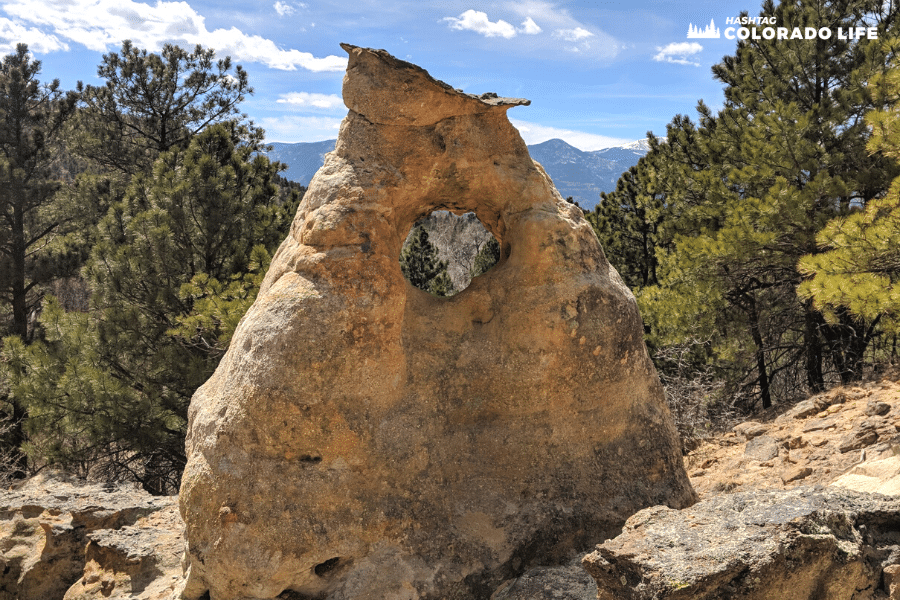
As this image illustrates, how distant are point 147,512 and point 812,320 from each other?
30.6ft

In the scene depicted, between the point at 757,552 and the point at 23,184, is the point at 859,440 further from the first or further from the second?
the point at 23,184

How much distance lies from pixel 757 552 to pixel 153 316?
348 inches

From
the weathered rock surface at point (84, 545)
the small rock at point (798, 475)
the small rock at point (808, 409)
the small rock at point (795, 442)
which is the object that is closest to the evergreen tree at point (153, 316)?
the weathered rock surface at point (84, 545)

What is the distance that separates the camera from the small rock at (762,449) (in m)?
6.71

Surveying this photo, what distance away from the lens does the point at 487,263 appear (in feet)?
46.1

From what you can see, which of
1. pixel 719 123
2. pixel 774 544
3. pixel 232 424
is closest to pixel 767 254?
pixel 719 123

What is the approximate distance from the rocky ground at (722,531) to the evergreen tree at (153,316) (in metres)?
1.86

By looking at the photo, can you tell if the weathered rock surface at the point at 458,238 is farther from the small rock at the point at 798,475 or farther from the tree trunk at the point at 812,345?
Result: the small rock at the point at 798,475

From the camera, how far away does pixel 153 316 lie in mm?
9484

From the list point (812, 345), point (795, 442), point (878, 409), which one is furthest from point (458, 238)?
point (878, 409)

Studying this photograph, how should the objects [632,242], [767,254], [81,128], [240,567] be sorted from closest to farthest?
[240,567] → [767,254] → [81,128] → [632,242]

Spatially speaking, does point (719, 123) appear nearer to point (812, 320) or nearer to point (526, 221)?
point (812, 320)

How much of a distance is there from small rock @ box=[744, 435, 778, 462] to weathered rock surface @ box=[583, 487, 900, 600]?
12.8 ft

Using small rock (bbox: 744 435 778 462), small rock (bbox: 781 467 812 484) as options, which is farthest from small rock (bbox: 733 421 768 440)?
small rock (bbox: 781 467 812 484)
